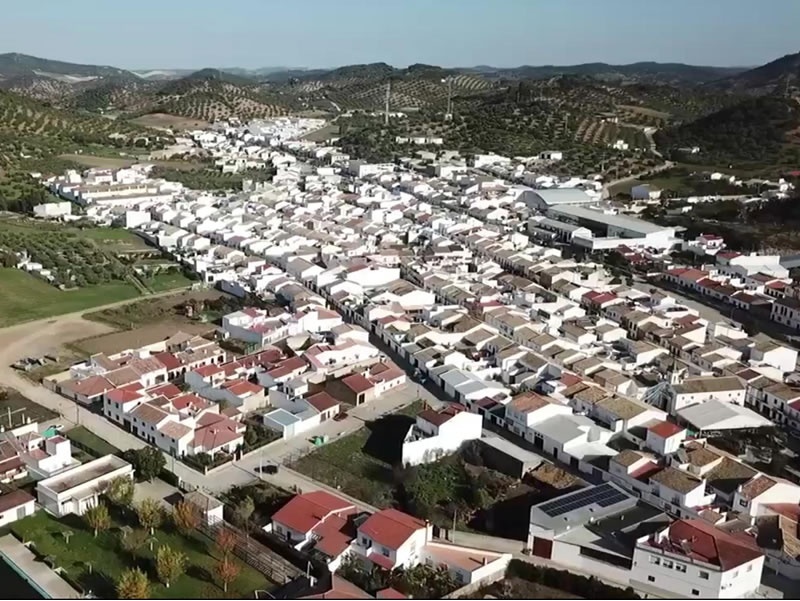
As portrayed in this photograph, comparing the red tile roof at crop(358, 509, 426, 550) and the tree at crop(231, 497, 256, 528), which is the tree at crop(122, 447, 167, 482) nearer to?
the tree at crop(231, 497, 256, 528)

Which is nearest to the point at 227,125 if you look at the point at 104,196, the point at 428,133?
the point at 428,133

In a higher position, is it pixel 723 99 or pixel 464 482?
pixel 723 99

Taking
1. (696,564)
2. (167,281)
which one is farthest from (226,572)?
(167,281)

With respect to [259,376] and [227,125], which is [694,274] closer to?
[259,376]

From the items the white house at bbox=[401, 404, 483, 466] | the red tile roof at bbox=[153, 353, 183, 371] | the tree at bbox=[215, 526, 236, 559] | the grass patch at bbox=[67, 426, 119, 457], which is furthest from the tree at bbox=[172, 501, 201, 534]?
the red tile roof at bbox=[153, 353, 183, 371]

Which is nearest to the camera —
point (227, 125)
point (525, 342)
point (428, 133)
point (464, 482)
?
point (464, 482)

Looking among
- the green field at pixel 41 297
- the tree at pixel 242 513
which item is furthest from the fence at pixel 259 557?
the green field at pixel 41 297
